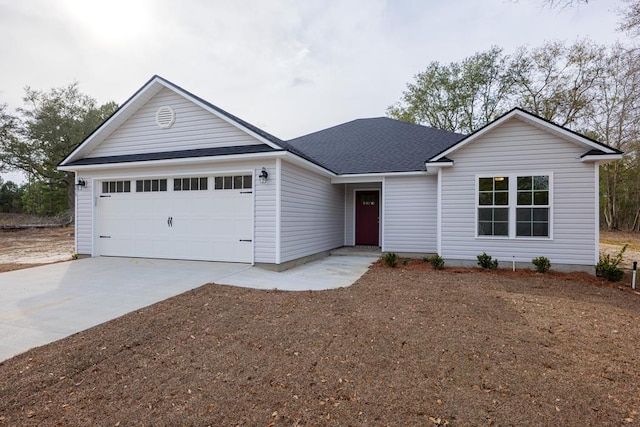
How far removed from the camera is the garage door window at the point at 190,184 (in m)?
8.53

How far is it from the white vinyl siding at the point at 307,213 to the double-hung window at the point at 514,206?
4.68 m

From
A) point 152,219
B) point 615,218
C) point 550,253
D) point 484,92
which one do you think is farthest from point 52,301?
point 615,218

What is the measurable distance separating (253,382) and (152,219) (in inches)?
298

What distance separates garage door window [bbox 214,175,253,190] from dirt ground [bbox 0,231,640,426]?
3558 mm

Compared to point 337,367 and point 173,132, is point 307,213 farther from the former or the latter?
point 337,367

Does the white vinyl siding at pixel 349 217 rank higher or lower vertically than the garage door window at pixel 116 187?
lower

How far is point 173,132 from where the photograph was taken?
350 inches

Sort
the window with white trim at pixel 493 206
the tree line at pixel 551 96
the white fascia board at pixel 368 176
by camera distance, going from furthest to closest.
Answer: the tree line at pixel 551 96
the white fascia board at pixel 368 176
the window with white trim at pixel 493 206

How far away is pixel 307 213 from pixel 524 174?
5.87 metres

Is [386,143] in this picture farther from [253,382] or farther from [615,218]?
[615,218]

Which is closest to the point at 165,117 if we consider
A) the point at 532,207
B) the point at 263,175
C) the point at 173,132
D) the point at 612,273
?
the point at 173,132

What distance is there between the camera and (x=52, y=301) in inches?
204

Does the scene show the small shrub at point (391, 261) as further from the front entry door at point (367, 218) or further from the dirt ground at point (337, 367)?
the front entry door at point (367, 218)

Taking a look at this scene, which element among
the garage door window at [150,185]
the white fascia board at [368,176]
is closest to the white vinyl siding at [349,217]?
the white fascia board at [368,176]
